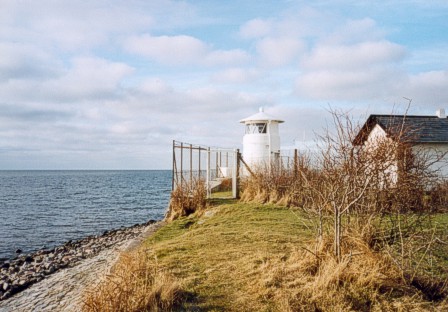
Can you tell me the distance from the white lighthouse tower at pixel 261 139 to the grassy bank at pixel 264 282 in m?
14.6

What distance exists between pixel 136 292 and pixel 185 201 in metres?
10.5

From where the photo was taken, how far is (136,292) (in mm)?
5562

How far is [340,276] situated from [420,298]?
1114 mm

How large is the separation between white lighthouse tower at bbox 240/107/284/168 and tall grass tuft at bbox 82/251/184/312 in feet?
54.9

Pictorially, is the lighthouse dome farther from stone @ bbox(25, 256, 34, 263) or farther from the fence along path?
stone @ bbox(25, 256, 34, 263)

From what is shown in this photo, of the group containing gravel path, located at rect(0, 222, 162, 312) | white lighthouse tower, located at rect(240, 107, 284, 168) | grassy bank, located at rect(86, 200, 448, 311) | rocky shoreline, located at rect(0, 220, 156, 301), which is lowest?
rocky shoreline, located at rect(0, 220, 156, 301)

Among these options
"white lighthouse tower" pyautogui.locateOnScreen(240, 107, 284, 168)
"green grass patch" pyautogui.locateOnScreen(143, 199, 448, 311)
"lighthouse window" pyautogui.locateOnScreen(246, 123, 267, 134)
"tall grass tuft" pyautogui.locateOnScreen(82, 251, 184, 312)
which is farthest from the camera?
"lighthouse window" pyautogui.locateOnScreen(246, 123, 267, 134)

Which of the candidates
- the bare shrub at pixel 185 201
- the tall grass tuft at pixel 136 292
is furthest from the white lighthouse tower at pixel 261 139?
the tall grass tuft at pixel 136 292

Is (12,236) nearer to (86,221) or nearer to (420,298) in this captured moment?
(86,221)

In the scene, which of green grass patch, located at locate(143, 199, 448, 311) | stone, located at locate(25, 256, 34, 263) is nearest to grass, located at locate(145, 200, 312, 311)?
green grass patch, located at locate(143, 199, 448, 311)

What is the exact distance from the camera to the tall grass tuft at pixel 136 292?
531 centimetres

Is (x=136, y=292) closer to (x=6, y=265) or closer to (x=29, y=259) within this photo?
(x=6, y=265)

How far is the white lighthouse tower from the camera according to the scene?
22.9m

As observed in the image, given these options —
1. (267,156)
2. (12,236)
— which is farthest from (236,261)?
(12,236)
